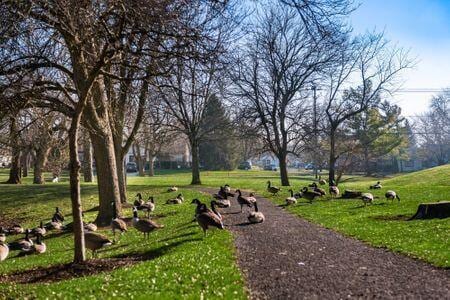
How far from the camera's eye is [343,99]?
46.0m

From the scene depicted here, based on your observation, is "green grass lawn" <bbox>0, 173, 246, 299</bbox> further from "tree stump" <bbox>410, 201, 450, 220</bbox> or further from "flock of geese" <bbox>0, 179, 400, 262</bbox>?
"tree stump" <bbox>410, 201, 450, 220</bbox>

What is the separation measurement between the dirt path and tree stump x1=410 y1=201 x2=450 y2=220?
4.11 m

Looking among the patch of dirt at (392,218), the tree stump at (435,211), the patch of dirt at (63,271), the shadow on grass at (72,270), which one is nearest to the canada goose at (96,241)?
the shadow on grass at (72,270)

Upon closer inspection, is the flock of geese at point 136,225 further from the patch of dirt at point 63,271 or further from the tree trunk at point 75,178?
the tree trunk at point 75,178

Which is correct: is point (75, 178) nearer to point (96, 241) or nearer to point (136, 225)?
point (96, 241)

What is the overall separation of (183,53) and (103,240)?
6151 mm

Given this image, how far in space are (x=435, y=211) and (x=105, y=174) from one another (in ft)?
45.5

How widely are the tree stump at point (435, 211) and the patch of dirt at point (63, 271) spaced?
11.0m

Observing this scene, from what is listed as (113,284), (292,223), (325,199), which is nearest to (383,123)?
(325,199)

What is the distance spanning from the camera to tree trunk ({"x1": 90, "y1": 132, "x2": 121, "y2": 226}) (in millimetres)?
21891

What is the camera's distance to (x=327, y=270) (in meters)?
10.7

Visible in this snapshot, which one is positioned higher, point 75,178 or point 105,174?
point 105,174

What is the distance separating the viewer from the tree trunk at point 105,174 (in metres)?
21.9

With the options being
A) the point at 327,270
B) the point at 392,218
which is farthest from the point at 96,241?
the point at 392,218
